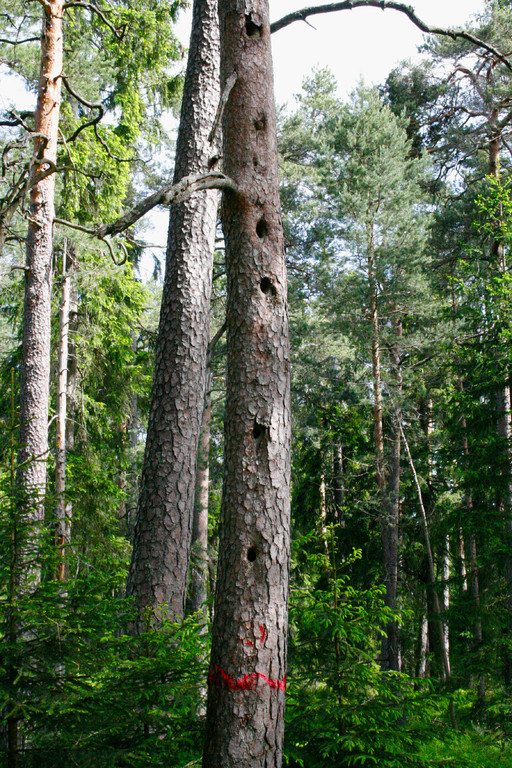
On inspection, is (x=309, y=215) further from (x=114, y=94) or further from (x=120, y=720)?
(x=120, y=720)

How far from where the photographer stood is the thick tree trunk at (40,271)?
7000 millimetres

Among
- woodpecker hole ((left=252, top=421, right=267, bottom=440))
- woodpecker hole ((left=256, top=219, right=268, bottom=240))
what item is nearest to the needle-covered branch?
woodpecker hole ((left=256, top=219, right=268, bottom=240))

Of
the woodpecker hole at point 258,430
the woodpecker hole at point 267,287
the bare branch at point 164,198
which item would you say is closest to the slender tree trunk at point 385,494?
the woodpecker hole at point 258,430

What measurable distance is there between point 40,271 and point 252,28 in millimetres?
4907

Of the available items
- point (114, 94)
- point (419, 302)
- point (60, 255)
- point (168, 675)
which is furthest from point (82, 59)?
point (168, 675)

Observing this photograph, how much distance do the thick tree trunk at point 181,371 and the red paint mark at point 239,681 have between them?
64.4 inches

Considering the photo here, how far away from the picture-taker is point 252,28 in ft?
11.0

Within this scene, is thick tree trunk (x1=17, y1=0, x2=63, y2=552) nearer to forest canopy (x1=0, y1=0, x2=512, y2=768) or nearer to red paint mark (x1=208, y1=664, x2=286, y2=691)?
forest canopy (x1=0, y1=0, x2=512, y2=768)

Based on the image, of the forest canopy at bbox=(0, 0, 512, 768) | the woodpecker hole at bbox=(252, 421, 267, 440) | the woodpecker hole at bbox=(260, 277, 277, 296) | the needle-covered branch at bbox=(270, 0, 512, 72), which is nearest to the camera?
the forest canopy at bbox=(0, 0, 512, 768)

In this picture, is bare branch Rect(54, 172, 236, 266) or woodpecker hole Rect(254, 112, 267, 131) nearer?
bare branch Rect(54, 172, 236, 266)

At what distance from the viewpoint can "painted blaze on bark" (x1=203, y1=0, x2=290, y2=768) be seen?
2.56m

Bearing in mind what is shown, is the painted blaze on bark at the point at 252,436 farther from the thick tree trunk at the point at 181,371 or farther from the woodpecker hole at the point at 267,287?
the thick tree trunk at the point at 181,371

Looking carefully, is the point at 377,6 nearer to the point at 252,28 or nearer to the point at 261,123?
the point at 252,28

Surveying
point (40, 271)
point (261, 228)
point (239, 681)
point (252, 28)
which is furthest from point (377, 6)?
point (40, 271)
